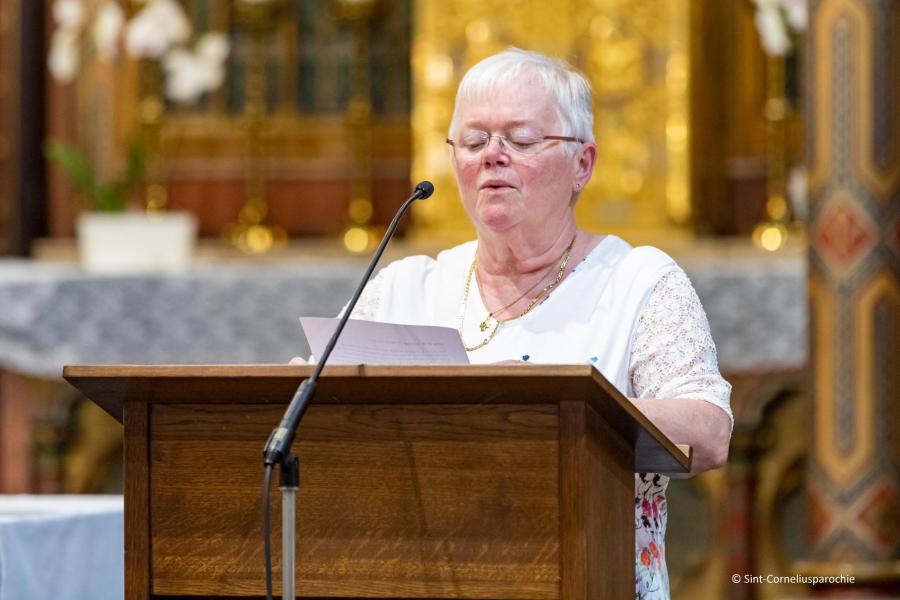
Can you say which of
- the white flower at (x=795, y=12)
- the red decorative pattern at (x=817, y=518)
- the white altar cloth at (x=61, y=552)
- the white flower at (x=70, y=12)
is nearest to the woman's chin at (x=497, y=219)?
the white altar cloth at (x=61, y=552)

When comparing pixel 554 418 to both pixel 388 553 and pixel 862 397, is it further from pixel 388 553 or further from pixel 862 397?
pixel 862 397

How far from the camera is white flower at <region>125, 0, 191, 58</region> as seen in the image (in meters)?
6.55

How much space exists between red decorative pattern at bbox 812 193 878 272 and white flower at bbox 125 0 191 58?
281 centimetres

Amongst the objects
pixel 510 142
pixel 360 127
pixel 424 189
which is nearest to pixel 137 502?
pixel 424 189

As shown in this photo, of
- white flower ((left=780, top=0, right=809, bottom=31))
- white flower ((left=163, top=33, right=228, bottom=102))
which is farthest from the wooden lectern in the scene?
white flower ((left=163, top=33, right=228, bottom=102))

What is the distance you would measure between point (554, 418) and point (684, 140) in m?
4.17

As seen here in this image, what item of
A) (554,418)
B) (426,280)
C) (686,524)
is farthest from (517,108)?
(686,524)

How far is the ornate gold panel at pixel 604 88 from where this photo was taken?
6.46 metres

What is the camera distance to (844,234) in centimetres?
497

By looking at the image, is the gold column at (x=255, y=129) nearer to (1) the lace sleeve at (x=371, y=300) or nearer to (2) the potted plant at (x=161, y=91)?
(2) the potted plant at (x=161, y=91)

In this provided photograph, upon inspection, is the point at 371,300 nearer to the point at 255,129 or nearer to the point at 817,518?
the point at 817,518

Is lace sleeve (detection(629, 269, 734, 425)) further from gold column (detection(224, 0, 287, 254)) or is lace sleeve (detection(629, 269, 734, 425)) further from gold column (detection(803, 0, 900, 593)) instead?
gold column (detection(224, 0, 287, 254))

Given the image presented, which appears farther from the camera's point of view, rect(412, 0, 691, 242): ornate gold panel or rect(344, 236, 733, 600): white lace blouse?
rect(412, 0, 691, 242): ornate gold panel

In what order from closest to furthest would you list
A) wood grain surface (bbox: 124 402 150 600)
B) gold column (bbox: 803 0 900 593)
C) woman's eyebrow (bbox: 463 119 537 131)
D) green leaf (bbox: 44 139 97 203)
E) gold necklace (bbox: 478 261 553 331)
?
1. wood grain surface (bbox: 124 402 150 600)
2. woman's eyebrow (bbox: 463 119 537 131)
3. gold necklace (bbox: 478 261 553 331)
4. gold column (bbox: 803 0 900 593)
5. green leaf (bbox: 44 139 97 203)
